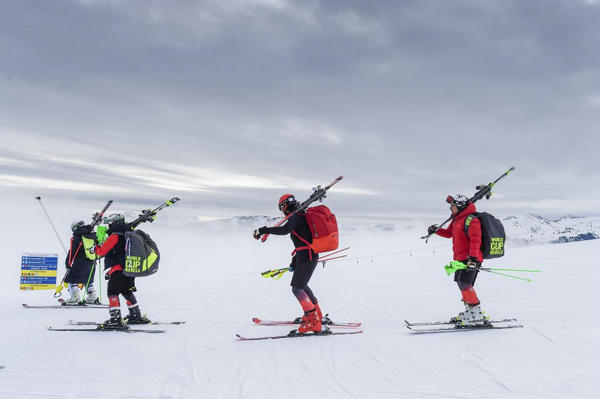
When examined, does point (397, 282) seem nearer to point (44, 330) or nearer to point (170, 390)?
point (44, 330)

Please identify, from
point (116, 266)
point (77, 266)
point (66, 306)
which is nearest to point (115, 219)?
point (116, 266)

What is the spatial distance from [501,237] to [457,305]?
4.12 m

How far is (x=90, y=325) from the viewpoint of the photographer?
10.0 meters

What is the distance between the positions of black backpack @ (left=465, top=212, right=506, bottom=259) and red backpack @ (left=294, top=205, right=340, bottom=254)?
2587 mm

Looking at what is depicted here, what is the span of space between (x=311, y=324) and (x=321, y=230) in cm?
176

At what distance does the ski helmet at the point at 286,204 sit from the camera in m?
9.01

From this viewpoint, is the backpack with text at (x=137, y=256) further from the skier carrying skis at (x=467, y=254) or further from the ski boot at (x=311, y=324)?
the skier carrying skis at (x=467, y=254)

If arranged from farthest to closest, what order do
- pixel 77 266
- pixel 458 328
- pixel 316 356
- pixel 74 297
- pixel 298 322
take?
pixel 74 297 → pixel 77 266 → pixel 298 322 → pixel 458 328 → pixel 316 356

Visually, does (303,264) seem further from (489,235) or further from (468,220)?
(489,235)

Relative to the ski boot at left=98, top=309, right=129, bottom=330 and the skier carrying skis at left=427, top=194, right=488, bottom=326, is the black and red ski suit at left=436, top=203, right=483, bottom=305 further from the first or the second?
the ski boot at left=98, top=309, right=129, bottom=330

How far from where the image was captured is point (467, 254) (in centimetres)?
888

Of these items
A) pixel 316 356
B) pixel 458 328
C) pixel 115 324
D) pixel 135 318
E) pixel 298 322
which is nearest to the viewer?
pixel 316 356

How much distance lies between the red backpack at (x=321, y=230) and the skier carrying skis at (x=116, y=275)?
3989 mm

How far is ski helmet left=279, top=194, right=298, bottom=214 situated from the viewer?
9.01 meters
